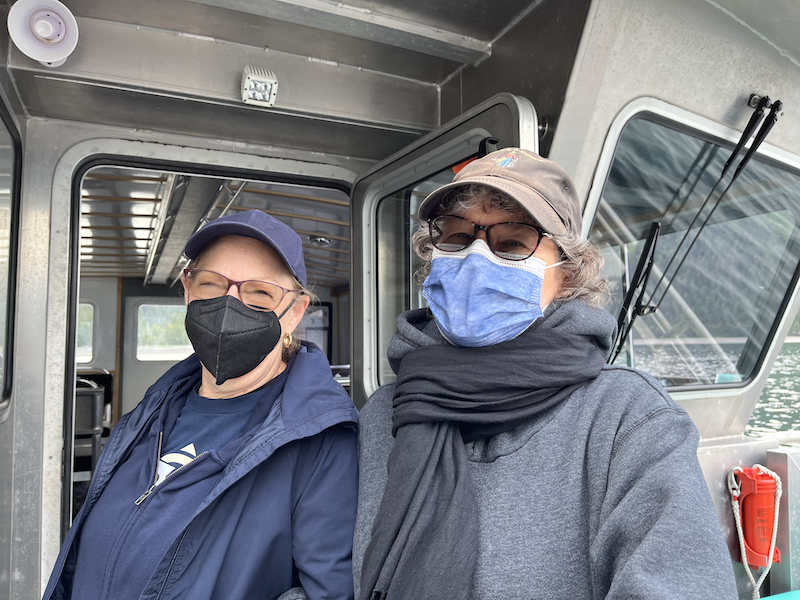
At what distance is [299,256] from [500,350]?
0.61m

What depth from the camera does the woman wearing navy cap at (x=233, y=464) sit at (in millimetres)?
1139

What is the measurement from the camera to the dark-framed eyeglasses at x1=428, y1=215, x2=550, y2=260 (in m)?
1.11

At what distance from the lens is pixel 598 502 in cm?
90

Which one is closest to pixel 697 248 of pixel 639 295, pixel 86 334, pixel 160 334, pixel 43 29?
pixel 639 295

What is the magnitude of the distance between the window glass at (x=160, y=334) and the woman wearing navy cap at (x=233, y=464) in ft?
29.2

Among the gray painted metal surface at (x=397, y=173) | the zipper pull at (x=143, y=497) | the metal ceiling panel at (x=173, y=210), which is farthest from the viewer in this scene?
the metal ceiling panel at (x=173, y=210)

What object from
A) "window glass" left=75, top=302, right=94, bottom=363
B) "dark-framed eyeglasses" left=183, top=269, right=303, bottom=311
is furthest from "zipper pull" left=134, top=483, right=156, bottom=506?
"window glass" left=75, top=302, right=94, bottom=363

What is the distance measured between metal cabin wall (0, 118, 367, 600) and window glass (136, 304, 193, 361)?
7.60m

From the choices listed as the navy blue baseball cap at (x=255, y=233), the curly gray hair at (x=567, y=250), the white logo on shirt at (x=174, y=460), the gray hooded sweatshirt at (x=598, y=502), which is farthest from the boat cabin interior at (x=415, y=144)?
the gray hooded sweatshirt at (x=598, y=502)

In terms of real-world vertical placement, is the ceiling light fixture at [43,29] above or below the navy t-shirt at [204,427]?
above

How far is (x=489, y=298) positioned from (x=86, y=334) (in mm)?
9899

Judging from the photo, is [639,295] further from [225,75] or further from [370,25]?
[225,75]

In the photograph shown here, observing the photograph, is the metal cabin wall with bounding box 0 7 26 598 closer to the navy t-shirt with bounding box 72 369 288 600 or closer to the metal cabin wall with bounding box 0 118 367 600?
the metal cabin wall with bounding box 0 118 367 600

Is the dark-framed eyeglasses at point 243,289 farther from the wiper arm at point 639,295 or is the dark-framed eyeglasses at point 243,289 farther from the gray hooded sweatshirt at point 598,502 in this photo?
the wiper arm at point 639,295
